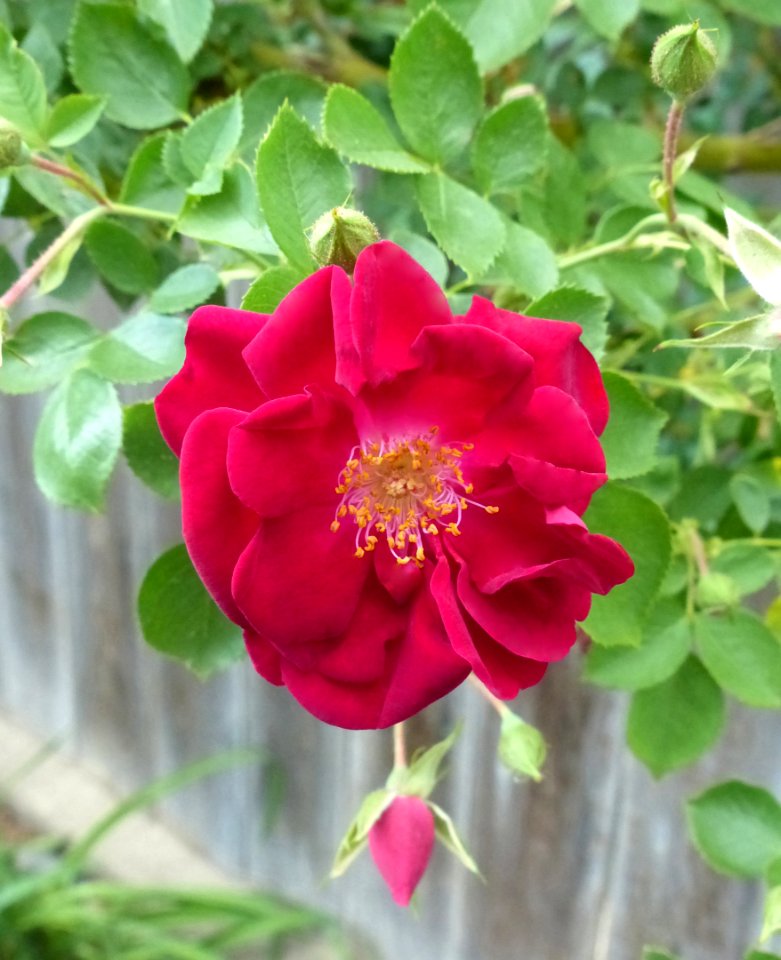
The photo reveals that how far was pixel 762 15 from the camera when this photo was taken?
475mm

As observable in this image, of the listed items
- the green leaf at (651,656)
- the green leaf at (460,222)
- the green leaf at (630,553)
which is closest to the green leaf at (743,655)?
the green leaf at (651,656)

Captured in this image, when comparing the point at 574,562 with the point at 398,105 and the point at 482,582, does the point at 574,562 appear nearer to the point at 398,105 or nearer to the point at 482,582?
the point at 482,582

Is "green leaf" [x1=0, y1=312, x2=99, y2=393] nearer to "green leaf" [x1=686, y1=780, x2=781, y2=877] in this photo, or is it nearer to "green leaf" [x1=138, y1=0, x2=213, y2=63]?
"green leaf" [x1=138, y1=0, x2=213, y2=63]

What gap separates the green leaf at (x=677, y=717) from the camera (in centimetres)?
51

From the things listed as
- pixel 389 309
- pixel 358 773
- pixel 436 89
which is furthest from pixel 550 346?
pixel 358 773

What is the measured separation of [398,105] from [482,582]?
19 cm

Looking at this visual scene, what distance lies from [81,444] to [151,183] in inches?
4.4

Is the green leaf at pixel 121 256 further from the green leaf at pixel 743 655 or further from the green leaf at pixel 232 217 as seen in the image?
the green leaf at pixel 743 655

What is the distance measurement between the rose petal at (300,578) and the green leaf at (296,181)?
82 mm

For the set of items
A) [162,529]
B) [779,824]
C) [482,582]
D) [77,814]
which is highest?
[482,582]

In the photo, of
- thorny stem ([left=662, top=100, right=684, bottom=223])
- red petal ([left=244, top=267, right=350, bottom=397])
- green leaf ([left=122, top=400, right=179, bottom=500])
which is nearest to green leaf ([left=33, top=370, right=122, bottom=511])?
green leaf ([left=122, top=400, right=179, bottom=500])

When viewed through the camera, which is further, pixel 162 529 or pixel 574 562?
pixel 162 529

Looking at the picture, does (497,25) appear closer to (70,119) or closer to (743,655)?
(70,119)

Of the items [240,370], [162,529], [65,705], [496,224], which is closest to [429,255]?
[496,224]
